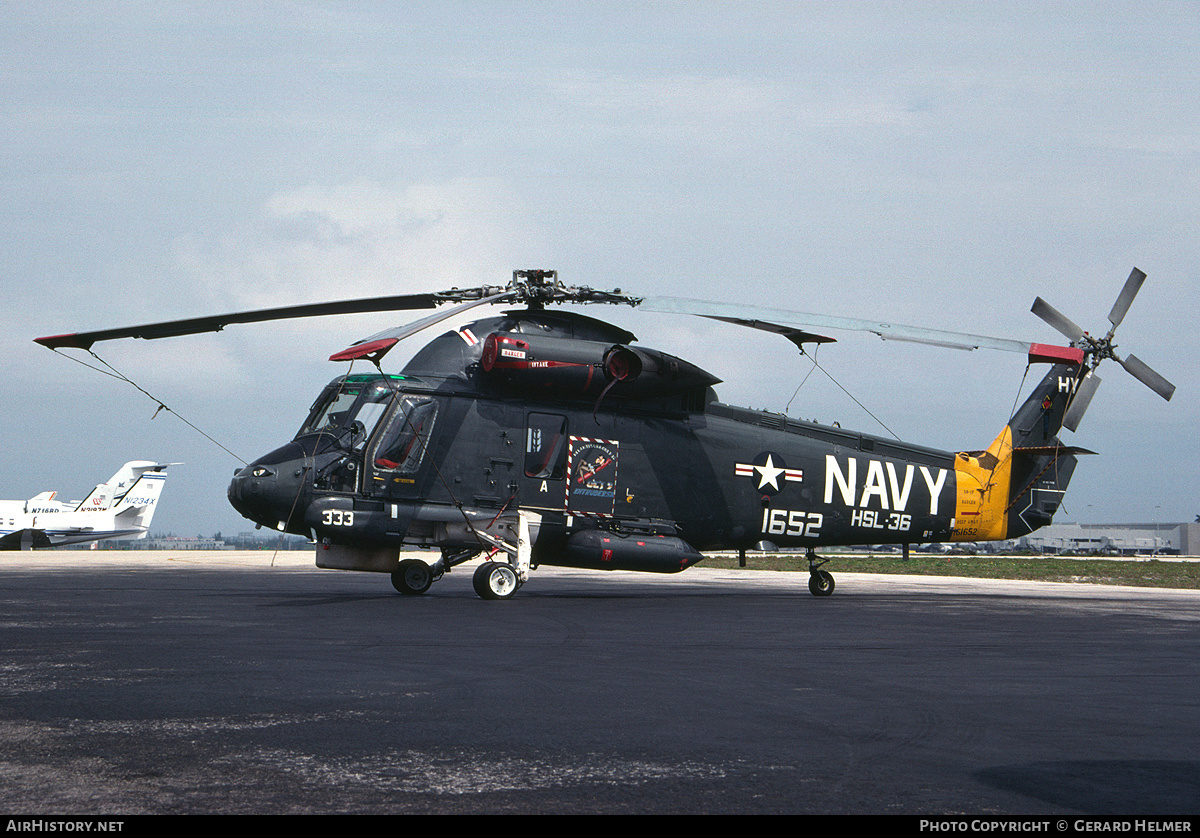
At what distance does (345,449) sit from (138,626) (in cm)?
620

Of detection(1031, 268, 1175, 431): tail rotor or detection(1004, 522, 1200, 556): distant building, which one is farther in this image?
detection(1004, 522, 1200, 556): distant building

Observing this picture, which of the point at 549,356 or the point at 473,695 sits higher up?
the point at 549,356

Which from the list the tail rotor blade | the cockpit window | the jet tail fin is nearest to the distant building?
the jet tail fin

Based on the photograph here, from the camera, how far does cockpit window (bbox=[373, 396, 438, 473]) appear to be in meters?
18.4

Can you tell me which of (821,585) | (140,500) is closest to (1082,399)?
(821,585)

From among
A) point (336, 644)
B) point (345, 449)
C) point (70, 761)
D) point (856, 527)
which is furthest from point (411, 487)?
point (70, 761)

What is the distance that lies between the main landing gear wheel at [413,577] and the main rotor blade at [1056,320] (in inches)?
620

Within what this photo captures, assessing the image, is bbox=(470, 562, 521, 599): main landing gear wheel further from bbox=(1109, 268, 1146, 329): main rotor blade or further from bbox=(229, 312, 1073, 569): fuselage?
bbox=(1109, 268, 1146, 329): main rotor blade

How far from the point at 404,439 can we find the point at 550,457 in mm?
2862

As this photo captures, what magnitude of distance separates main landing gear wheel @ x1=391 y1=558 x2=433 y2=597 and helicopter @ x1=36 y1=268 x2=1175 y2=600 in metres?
0.04

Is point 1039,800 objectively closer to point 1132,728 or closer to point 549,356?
point 1132,728

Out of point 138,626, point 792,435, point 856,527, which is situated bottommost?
point 138,626

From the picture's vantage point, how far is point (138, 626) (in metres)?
12.6

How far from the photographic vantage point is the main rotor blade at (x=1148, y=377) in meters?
22.1
